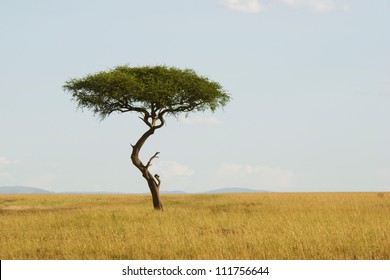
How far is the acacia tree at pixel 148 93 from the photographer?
36312mm

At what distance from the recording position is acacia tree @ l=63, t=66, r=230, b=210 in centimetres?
3631

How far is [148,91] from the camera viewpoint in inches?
1435

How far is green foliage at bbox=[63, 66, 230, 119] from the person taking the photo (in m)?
36.6

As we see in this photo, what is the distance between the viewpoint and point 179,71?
3806 centimetres

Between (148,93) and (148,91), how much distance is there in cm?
33

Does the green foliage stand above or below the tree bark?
above

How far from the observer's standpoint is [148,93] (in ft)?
119

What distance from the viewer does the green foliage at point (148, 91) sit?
3656cm

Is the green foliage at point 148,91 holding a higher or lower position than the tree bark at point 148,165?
higher
